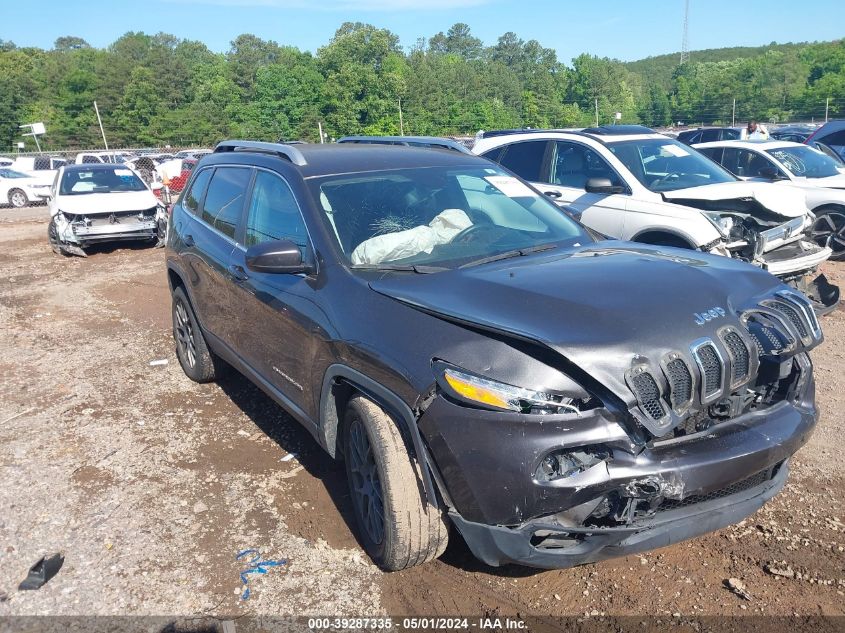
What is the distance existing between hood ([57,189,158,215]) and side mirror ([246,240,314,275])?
1026cm

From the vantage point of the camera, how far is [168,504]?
3.89 metres

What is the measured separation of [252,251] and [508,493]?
72.6 inches

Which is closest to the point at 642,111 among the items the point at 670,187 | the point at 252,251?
the point at 670,187

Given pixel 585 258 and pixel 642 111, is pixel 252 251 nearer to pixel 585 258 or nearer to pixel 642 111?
pixel 585 258

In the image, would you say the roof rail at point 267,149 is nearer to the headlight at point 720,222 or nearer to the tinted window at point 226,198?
the tinted window at point 226,198

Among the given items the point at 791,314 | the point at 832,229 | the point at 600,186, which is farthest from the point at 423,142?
the point at 832,229

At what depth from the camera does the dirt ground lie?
9.76ft

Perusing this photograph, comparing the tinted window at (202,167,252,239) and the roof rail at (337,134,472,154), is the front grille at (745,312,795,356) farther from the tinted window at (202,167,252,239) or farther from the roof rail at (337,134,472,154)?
the tinted window at (202,167,252,239)

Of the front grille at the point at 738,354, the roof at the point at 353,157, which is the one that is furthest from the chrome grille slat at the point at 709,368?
the roof at the point at 353,157

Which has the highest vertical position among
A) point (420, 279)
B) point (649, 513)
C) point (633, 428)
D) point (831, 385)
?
point (420, 279)

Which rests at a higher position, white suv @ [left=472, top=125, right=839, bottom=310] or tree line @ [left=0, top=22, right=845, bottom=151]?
tree line @ [left=0, top=22, right=845, bottom=151]

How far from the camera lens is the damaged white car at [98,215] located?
1238cm

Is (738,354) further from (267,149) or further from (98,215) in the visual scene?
(98,215)

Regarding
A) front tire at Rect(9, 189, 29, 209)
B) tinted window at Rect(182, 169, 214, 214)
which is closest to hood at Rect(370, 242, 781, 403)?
tinted window at Rect(182, 169, 214, 214)
